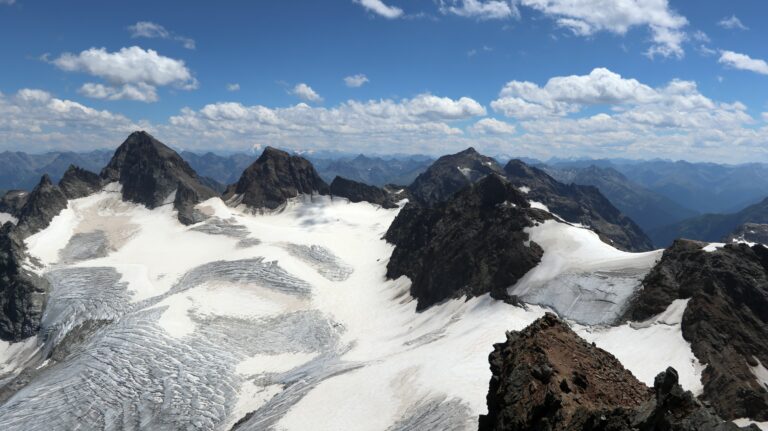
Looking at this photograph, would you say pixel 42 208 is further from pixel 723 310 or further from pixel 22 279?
pixel 723 310

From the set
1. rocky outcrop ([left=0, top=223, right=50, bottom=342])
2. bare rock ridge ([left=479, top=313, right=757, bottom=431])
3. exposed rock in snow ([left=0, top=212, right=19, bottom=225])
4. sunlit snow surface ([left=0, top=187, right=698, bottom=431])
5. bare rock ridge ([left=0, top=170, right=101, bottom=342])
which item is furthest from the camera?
exposed rock in snow ([left=0, top=212, right=19, bottom=225])

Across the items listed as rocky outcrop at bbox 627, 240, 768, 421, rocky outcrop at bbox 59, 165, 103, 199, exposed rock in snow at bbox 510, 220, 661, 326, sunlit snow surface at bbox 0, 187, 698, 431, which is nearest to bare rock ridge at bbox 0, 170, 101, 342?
sunlit snow surface at bbox 0, 187, 698, 431

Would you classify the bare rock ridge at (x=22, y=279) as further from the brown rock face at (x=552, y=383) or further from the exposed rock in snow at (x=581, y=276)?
the brown rock face at (x=552, y=383)

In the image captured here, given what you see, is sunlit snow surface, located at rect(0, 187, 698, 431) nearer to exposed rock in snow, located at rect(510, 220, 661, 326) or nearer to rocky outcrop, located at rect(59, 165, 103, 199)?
exposed rock in snow, located at rect(510, 220, 661, 326)

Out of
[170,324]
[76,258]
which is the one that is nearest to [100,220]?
[76,258]

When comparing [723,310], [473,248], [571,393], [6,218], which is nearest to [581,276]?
[723,310]

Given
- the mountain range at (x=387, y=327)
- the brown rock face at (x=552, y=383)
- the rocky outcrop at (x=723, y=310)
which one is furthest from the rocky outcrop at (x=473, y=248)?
the brown rock face at (x=552, y=383)
